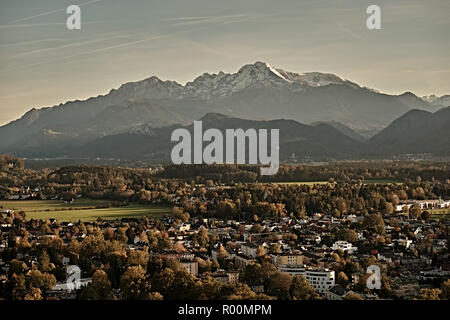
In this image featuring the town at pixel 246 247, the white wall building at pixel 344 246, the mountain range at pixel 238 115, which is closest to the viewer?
the town at pixel 246 247

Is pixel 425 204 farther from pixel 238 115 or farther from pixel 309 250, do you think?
pixel 238 115

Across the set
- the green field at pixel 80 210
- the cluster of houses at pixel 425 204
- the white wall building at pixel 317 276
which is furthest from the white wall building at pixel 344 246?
the green field at pixel 80 210

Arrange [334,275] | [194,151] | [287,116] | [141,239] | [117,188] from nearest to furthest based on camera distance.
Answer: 1. [334,275]
2. [141,239]
3. [117,188]
4. [194,151]
5. [287,116]

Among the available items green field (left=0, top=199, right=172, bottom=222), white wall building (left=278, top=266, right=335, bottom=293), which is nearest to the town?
white wall building (left=278, top=266, right=335, bottom=293)

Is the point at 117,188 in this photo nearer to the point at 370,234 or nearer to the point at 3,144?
the point at 370,234

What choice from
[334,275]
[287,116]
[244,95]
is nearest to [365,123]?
[287,116]

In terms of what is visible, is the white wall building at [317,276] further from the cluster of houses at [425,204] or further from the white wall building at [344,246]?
the cluster of houses at [425,204]

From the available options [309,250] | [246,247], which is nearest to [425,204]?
[309,250]
